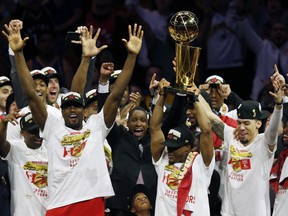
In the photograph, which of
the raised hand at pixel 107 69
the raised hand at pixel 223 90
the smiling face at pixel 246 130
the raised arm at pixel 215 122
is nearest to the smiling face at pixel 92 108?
the raised hand at pixel 107 69

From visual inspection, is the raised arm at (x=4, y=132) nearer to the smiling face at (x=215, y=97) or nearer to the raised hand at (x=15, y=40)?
the raised hand at (x=15, y=40)

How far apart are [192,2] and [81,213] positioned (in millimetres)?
6571

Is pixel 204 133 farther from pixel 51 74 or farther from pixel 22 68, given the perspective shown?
pixel 51 74

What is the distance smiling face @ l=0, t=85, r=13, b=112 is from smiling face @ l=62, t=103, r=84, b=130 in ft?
6.34

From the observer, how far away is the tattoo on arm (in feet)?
47.3

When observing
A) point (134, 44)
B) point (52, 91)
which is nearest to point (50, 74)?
point (52, 91)

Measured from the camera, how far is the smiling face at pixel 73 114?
44.1ft

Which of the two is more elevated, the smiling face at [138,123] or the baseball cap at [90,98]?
the baseball cap at [90,98]

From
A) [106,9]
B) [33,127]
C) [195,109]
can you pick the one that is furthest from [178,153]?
[106,9]

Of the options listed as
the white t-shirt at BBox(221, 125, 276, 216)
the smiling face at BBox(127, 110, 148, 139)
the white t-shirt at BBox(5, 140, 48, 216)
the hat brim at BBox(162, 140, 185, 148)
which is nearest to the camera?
the hat brim at BBox(162, 140, 185, 148)

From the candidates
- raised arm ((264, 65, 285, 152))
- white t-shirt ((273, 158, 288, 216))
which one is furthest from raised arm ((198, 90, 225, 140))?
white t-shirt ((273, 158, 288, 216))

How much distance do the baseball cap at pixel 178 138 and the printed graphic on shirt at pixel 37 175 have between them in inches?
48.5

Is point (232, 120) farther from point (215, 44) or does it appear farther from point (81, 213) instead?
point (215, 44)

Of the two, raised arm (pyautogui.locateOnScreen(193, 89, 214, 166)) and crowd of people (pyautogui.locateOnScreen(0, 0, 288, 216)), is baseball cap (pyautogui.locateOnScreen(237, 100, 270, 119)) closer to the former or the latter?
crowd of people (pyautogui.locateOnScreen(0, 0, 288, 216))
